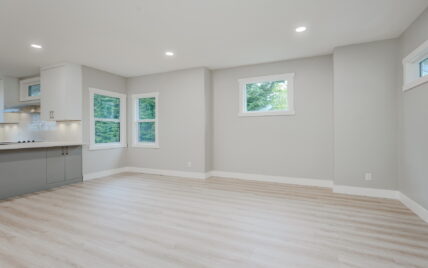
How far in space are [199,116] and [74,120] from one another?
2.97 metres

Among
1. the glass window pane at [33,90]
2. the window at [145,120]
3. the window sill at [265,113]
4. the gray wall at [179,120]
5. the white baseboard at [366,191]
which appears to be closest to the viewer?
the white baseboard at [366,191]

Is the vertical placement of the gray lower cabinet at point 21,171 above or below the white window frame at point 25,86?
below

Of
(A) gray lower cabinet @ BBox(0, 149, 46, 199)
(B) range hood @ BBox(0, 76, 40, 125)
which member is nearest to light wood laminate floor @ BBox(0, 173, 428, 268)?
(A) gray lower cabinet @ BBox(0, 149, 46, 199)

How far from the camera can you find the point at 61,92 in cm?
500

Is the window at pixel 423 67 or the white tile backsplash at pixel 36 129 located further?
the white tile backsplash at pixel 36 129

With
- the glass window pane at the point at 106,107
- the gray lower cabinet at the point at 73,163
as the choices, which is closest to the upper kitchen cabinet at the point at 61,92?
the glass window pane at the point at 106,107

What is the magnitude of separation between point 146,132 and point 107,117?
1.10 m

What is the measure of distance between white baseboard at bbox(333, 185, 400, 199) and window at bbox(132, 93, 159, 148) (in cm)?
445

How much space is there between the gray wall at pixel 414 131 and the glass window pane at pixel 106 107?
6416 mm

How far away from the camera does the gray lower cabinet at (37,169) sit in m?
3.96

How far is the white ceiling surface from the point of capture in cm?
276

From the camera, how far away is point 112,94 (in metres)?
6.03

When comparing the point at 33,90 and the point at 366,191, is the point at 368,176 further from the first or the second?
the point at 33,90

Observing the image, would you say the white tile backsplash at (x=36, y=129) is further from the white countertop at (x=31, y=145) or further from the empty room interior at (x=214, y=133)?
the white countertop at (x=31, y=145)
